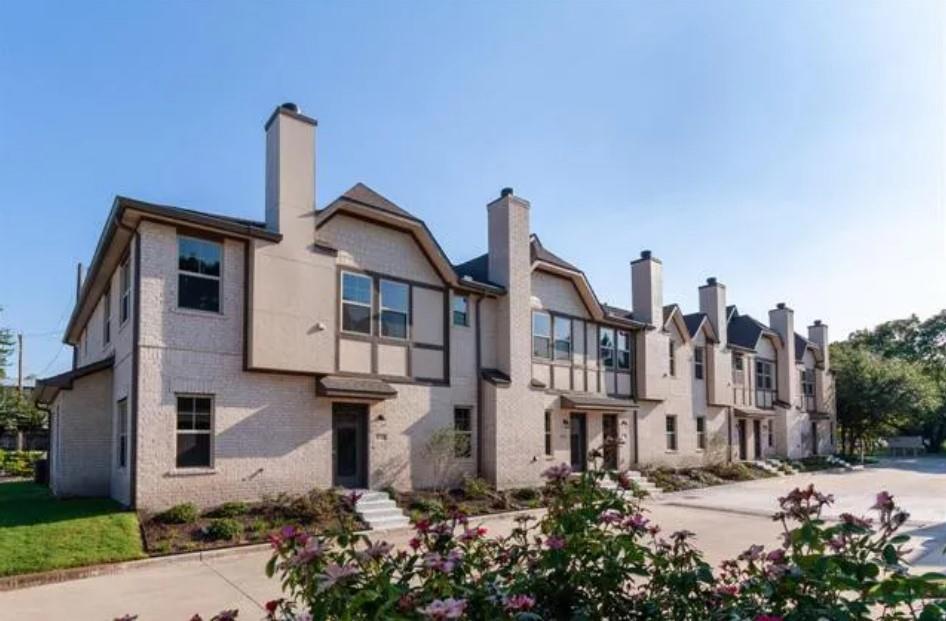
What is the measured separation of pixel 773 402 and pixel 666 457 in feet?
39.1

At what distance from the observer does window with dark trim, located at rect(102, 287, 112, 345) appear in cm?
1739

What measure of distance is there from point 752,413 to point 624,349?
34.8 feet

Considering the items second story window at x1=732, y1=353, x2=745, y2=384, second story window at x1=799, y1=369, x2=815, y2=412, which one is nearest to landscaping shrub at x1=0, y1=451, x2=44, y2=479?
second story window at x1=732, y1=353, x2=745, y2=384

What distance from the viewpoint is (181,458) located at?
13.5 m

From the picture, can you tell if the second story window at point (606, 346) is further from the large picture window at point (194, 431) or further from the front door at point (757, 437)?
the large picture window at point (194, 431)

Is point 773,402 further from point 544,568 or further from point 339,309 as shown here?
point 544,568

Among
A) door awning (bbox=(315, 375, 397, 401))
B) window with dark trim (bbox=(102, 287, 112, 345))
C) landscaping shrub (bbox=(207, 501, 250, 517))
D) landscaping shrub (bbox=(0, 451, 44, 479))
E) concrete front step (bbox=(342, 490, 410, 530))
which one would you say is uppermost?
window with dark trim (bbox=(102, 287, 112, 345))

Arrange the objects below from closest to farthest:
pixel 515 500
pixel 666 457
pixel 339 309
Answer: pixel 339 309 → pixel 515 500 → pixel 666 457

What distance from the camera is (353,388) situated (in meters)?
15.5

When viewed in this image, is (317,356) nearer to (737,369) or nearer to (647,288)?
(647,288)

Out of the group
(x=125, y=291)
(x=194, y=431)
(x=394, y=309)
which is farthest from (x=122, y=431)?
(x=394, y=309)

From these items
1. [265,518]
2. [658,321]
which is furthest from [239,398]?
[658,321]

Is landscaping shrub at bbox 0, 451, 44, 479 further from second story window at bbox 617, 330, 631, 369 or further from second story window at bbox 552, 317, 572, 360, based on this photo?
second story window at bbox 617, 330, 631, 369

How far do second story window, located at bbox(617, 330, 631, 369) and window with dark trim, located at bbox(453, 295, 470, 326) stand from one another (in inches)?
314
